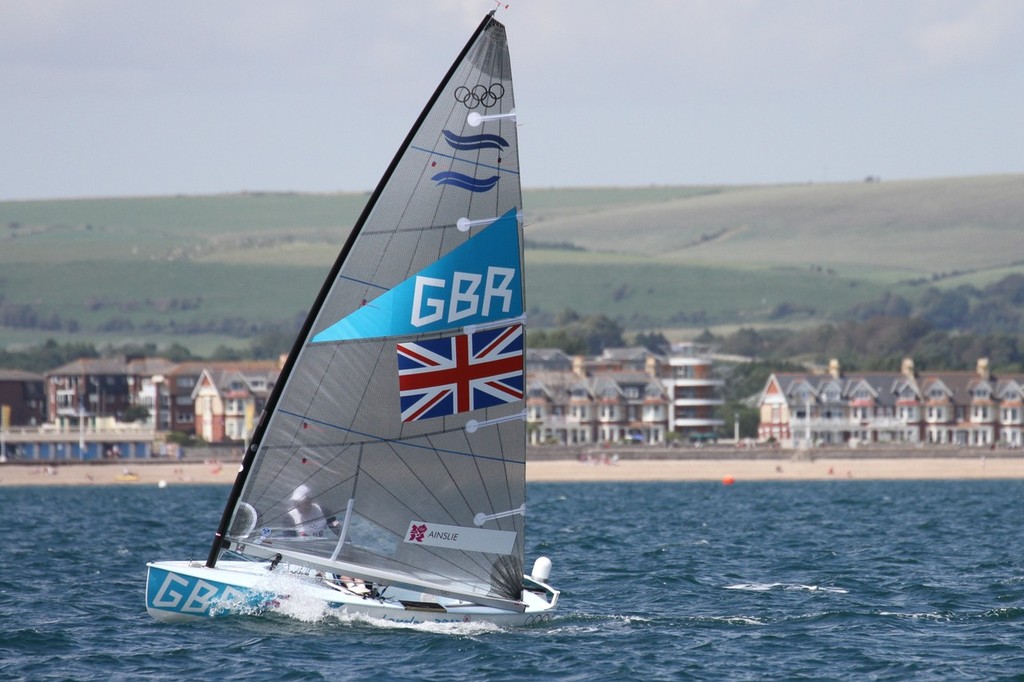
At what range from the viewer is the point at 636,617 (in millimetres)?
23484

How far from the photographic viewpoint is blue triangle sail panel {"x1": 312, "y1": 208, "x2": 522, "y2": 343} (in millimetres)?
20375

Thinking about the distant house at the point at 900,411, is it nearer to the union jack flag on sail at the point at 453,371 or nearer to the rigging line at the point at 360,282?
the union jack flag on sail at the point at 453,371

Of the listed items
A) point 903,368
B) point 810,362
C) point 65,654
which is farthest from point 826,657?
point 810,362

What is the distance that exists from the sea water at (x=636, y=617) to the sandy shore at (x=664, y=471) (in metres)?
46.2

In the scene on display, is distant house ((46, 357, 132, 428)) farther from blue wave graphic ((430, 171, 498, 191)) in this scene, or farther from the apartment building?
Result: blue wave graphic ((430, 171, 498, 191))

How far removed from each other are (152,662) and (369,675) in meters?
2.88

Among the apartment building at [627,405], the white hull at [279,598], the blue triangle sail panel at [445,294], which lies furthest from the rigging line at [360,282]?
the apartment building at [627,405]

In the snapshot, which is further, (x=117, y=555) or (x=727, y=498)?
(x=727, y=498)

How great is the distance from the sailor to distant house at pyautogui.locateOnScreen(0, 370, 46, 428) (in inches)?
4481

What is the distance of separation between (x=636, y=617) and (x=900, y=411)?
9939 cm

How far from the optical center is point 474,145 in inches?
798

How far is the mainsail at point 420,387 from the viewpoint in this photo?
20.2 meters

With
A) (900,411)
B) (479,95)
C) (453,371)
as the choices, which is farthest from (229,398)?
(479,95)

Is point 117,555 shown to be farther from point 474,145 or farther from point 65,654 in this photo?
point 474,145
